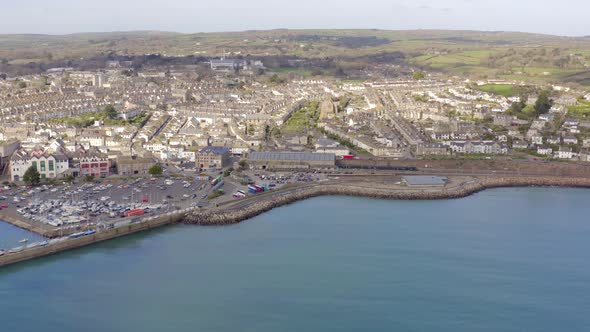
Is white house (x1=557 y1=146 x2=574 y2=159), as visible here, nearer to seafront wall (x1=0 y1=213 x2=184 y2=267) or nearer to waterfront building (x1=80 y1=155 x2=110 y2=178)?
seafront wall (x1=0 y1=213 x2=184 y2=267)

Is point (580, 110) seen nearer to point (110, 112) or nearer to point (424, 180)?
point (424, 180)

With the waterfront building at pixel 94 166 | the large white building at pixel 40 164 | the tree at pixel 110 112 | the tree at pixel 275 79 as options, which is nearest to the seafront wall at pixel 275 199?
the waterfront building at pixel 94 166

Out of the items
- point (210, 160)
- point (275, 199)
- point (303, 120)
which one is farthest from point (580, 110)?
point (275, 199)

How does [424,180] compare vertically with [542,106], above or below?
below

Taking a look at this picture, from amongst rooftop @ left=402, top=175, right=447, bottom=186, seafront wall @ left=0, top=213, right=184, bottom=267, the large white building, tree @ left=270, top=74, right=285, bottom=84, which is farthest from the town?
tree @ left=270, top=74, right=285, bottom=84

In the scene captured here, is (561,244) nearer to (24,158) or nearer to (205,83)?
(24,158)

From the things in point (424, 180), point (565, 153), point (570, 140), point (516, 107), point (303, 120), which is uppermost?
point (516, 107)

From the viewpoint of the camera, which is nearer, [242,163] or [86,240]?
[86,240]
